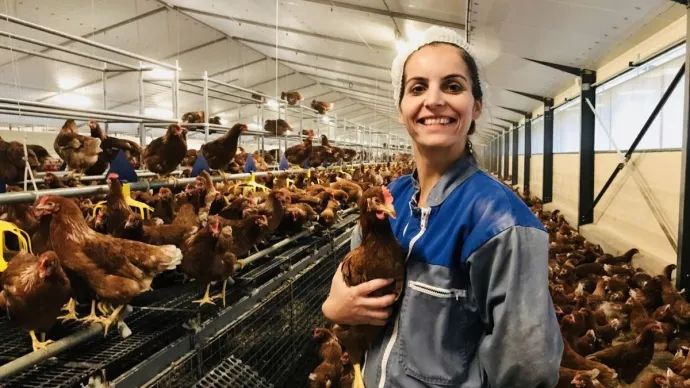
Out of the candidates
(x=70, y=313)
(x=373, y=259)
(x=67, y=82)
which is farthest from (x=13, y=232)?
(x=67, y=82)

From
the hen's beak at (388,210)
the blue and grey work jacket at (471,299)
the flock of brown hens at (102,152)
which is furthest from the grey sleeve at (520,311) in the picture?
the flock of brown hens at (102,152)

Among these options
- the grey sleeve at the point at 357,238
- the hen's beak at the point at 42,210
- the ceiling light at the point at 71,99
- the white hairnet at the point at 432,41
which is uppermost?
the ceiling light at the point at 71,99

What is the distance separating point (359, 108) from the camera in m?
16.3

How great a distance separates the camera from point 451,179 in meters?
1.01

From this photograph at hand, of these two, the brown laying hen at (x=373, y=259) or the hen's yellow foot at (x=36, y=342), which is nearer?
the brown laying hen at (x=373, y=259)

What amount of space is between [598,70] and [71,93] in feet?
27.4

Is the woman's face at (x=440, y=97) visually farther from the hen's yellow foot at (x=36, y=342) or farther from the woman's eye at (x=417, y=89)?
the hen's yellow foot at (x=36, y=342)

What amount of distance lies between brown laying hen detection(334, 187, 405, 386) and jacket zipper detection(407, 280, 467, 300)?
8cm

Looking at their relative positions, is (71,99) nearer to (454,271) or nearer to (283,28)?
(283,28)

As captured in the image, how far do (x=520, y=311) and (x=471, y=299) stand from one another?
12 cm

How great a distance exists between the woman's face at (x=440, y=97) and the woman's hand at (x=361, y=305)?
0.36 meters

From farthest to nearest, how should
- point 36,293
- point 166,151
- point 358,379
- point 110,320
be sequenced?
point 166,151, point 110,320, point 36,293, point 358,379

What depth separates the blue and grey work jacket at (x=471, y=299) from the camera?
2.64 feet

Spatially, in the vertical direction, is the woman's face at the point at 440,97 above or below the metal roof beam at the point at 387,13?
below
